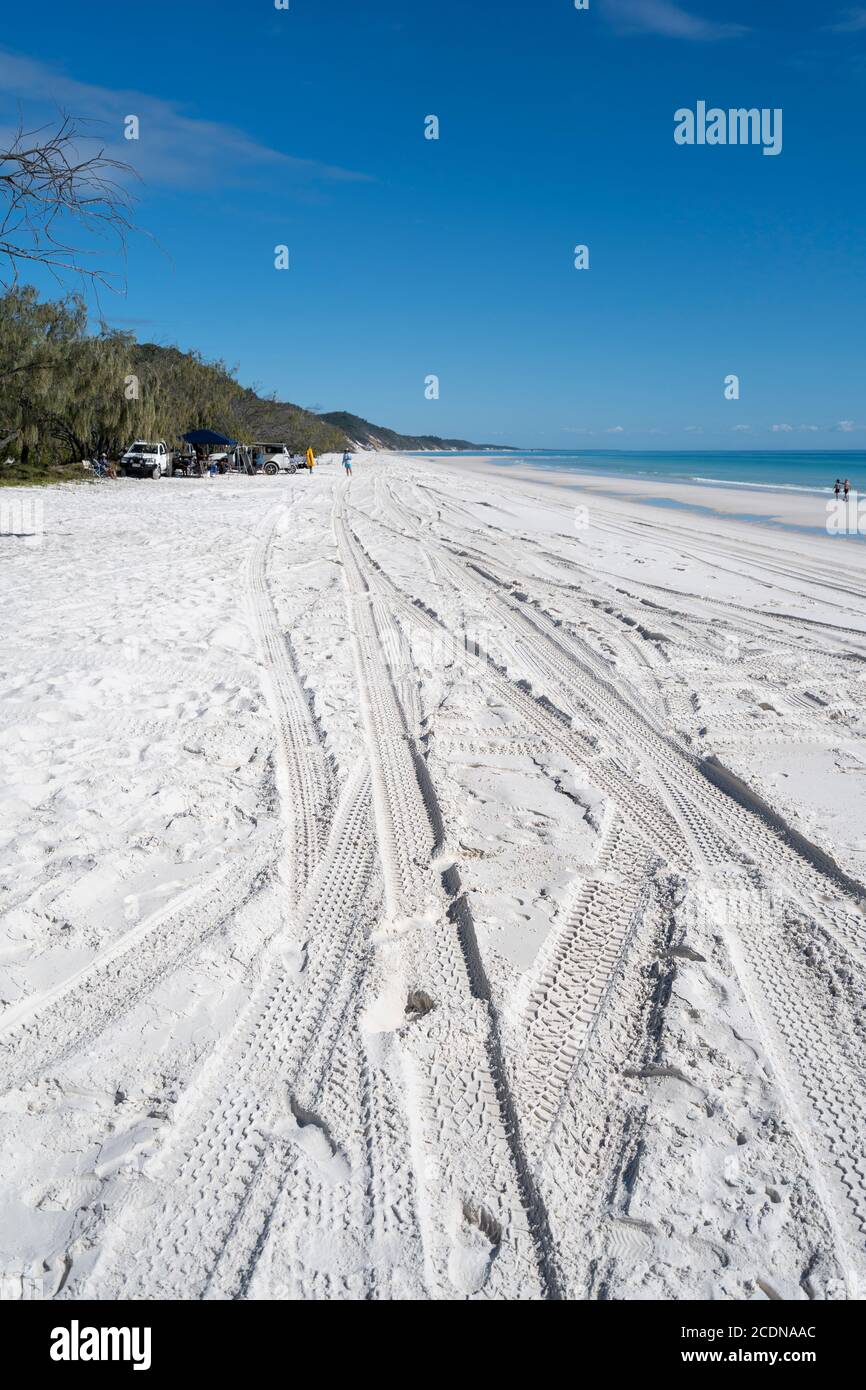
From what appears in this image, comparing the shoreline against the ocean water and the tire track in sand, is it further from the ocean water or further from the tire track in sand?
the tire track in sand

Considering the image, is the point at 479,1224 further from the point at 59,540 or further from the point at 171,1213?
the point at 59,540

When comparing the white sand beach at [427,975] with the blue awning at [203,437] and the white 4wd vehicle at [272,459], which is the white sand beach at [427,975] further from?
the white 4wd vehicle at [272,459]

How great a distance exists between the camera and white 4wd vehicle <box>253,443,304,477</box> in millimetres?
45481

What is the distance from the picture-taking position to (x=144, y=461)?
3391 cm

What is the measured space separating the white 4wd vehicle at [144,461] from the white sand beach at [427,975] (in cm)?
2999

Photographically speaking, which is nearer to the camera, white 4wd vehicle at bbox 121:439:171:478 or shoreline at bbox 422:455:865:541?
shoreline at bbox 422:455:865:541

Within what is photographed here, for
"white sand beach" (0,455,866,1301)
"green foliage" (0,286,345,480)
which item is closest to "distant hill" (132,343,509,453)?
"green foliage" (0,286,345,480)

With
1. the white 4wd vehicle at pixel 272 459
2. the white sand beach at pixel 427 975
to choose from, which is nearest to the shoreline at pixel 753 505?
the white sand beach at pixel 427 975

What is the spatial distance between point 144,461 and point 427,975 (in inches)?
1377

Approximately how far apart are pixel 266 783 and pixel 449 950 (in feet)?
5.42

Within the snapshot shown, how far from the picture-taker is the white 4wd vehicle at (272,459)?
4548 centimetres

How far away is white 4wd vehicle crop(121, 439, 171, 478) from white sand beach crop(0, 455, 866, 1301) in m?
30.0

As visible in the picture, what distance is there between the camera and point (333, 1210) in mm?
1923
